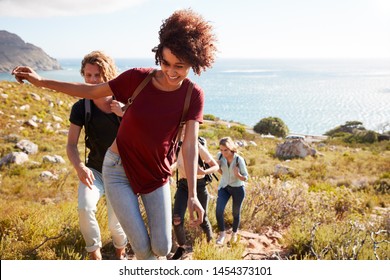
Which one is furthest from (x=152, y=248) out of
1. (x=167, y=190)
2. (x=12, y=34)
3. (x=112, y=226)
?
(x=12, y=34)

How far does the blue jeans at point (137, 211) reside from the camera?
2.29 m

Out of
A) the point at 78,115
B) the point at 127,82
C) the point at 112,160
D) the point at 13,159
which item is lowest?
the point at 13,159

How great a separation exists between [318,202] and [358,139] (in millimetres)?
32228

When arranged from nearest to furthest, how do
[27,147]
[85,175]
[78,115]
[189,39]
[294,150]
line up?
[189,39] → [85,175] → [78,115] → [27,147] → [294,150]

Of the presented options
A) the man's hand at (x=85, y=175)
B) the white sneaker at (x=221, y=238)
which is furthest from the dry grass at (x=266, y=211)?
the man's hand at (x=85, y=175)

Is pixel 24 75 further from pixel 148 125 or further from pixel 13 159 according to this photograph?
pixel 13 159

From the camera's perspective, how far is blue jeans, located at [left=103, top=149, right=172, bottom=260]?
2.29m

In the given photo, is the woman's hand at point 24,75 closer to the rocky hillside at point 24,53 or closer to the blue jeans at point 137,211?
the blue jeans at point 137,211

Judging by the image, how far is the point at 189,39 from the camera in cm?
214

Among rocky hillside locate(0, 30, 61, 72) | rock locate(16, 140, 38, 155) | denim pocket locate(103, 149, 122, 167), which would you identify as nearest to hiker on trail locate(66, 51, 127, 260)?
denim pocket locate(103, 149, 122, 167)

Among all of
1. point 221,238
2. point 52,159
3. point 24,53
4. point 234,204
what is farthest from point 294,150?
point 24,53

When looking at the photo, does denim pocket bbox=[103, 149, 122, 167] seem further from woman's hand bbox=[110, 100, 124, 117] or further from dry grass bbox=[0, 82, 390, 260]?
dry grass bbox=[0, 82, 390, 260]

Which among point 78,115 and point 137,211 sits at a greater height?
point 78,115

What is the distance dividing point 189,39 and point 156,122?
1.73 feet
